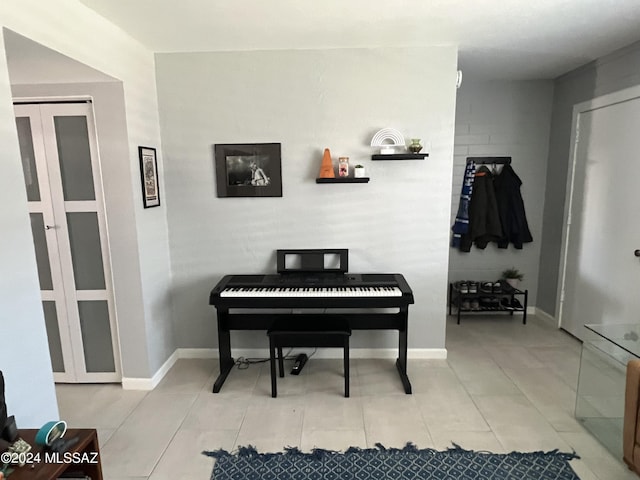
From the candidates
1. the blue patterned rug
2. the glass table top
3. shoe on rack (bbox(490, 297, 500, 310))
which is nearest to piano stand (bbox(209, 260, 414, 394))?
the blue patterned rug

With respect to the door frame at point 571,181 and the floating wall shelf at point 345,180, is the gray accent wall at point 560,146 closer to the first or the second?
the door frame at point 571,181

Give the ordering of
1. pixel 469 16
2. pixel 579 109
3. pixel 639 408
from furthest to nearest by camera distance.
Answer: pixel 579 109 < pixel 469 16 < pixel 639 408

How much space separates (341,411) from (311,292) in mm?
774

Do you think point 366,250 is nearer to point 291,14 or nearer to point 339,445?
point 339,445

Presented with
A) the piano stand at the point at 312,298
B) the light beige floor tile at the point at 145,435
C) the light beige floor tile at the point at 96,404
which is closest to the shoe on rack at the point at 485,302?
the piano stand at the point at 312,298

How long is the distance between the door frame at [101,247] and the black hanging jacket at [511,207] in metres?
3.47

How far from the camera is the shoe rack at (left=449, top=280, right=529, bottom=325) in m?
3.81

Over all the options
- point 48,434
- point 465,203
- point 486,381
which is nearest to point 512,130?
point 465,203

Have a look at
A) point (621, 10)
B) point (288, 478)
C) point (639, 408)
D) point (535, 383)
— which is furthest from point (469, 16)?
point (288, 478)

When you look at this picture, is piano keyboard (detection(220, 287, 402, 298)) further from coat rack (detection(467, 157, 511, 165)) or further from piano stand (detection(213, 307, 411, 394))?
coat rack (detection(467, 157, 511, 165))

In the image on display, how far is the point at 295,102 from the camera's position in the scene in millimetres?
2854

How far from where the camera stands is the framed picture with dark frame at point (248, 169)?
2916mm

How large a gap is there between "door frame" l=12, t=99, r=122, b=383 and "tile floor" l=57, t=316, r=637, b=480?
9 centimetres

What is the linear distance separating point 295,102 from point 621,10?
2.00 m
